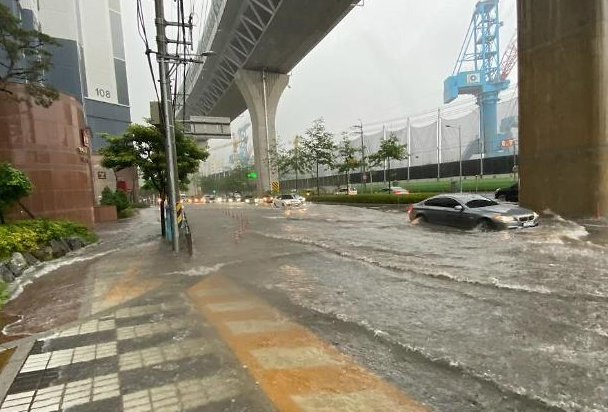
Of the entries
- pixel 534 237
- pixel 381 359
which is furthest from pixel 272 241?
pixel 381 359

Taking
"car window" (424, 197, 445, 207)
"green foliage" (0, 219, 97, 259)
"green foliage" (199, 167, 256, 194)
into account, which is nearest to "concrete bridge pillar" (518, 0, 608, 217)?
"car window" (424, 197, 445, 207)

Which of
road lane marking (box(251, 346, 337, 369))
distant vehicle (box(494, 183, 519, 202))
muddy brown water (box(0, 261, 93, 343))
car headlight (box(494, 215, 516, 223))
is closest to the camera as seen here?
road lane marking (box(251, 346, 337, 369))

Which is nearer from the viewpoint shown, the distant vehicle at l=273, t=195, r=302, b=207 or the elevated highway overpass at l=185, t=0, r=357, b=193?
the distant vehicle at l=273, t=195, r=302, b=207

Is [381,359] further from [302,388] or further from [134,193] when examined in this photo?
[134,193]

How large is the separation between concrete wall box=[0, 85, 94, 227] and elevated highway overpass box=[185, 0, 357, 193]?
2880cm

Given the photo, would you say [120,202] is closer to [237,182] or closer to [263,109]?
[263,109]

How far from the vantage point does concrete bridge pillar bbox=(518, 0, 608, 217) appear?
15398 millimetres

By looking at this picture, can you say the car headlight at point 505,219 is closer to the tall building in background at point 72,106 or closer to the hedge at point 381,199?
the hedge at point 381,199

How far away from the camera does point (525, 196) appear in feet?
60.2

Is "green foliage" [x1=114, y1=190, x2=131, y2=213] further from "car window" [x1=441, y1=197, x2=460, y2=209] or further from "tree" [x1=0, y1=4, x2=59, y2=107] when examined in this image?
"car window" [x1=441, y1=197, x2=460, y2=209]

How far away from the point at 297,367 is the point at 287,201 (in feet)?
116

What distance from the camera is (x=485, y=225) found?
1255 cm

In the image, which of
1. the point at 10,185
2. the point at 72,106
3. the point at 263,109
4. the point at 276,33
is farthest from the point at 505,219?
the point at 263,109

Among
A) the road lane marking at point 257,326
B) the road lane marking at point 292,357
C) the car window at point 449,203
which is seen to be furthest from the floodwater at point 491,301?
the car window at point 449,203
